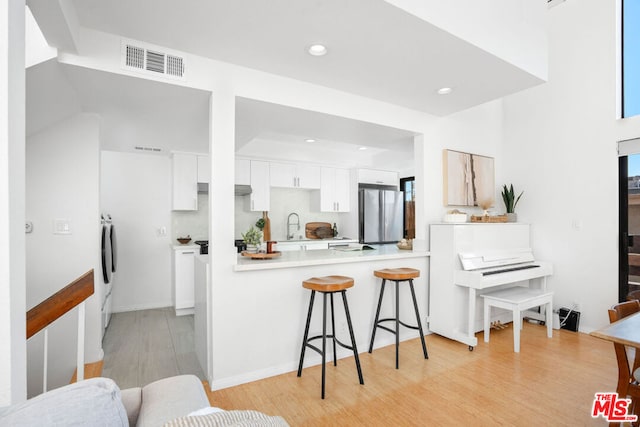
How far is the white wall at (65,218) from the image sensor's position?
262 cm

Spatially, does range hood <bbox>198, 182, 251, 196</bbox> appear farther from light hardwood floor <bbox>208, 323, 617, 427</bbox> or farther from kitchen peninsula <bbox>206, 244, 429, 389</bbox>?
light hardwood floor <bbox>208, 323, 617, 427</bbox>

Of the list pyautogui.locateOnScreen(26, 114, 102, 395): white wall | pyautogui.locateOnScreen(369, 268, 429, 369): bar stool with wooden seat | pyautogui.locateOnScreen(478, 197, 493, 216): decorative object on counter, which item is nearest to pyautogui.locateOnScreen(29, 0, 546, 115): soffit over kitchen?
pyautogui.locateOnScreen(26, 114, 102, 395): white wall

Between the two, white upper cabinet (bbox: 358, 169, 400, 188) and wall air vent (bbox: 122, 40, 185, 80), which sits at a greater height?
wall air vent (bbox: 122, 40, 185, 80)

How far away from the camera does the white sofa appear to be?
2.11ft

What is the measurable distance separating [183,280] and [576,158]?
501 centimetres

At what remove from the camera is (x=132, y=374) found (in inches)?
104

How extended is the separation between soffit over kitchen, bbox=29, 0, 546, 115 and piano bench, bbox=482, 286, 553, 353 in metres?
1.94

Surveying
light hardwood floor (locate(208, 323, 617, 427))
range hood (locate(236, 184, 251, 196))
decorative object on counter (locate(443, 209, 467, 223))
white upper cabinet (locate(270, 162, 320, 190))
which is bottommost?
light hardwood floor (locate(208, 323, 617, 427))

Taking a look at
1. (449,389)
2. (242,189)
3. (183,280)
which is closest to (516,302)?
(449,389)

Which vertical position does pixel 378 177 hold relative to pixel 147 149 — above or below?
below

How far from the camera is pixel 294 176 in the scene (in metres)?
5.38

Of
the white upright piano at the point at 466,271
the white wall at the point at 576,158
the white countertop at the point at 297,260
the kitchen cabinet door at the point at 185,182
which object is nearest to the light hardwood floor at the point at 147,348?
the white countertop at the point at 297,260

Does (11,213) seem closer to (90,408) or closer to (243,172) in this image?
(90,408)

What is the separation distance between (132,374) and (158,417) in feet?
→ 7.17
